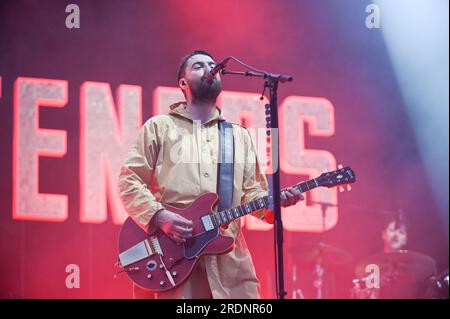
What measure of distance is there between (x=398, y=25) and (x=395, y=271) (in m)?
2.66

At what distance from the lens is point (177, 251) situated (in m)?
4.35

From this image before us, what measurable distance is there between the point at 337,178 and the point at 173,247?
3.88 ft

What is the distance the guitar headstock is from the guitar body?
76 centimetres

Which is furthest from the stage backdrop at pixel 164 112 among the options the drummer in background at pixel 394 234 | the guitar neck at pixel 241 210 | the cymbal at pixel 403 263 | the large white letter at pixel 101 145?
the guitar neck at pixel 241 210

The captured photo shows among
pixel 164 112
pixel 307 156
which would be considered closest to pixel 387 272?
pixel 307 156

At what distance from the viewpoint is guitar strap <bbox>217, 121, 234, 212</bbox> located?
4.53 metres

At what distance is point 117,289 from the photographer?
680 cm

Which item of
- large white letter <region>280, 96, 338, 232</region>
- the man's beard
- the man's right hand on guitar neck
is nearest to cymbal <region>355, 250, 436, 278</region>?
large white letter <region>280, 96, 338, 232</region>

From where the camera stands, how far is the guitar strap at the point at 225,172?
4527 mm

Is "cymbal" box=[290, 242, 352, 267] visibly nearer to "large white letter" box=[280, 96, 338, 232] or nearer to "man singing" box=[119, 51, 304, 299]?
"large white letter" box=[280, 96, 338, 232]
